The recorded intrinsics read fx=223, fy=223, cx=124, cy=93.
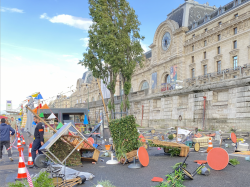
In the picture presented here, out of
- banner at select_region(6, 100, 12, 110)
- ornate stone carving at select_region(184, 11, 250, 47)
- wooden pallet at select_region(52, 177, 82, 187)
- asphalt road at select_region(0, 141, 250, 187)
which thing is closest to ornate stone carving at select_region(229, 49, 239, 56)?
ornate stone carving at select_region(184, 11, 250, 47)

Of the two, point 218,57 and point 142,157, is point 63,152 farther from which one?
point 218,57

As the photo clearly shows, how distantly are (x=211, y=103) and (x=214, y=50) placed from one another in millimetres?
11953

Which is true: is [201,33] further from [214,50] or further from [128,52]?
[128,52]

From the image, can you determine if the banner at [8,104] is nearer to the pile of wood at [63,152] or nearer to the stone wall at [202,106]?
the stone wall at [202,106]

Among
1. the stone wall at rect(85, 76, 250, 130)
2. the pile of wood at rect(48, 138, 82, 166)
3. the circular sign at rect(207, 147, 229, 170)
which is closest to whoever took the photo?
the circular sign at rect(207, 147, 229, 170)

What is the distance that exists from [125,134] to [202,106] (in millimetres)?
→ 14552

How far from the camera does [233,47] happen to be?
26688 millimetres

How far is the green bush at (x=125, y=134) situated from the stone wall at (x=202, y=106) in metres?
11.7

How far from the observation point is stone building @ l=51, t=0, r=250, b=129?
60.9 ft

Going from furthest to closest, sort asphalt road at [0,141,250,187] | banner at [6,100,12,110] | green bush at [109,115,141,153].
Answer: banner at [6,100,12,110]
green bush at [109,115,141,153]
asphalt road at [0,141,250,187]

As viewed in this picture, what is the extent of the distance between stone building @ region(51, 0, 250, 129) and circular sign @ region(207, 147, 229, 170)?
36.4 ft

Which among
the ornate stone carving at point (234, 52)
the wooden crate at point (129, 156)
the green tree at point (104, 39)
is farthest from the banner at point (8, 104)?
the ornate stone carving at point (234, 52)

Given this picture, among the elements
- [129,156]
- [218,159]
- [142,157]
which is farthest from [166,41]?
[218,159]

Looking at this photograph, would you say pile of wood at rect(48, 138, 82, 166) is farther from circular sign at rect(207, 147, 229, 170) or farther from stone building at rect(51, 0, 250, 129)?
Answer: stone building at rect(51, 0, 250, 129)
